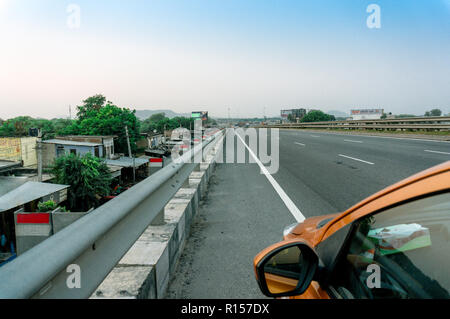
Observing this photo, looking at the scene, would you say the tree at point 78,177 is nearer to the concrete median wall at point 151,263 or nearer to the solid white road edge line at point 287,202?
the solid white road edge line at point 287,202

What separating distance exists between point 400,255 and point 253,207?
4239 millimetres

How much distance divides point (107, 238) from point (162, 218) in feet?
5.17

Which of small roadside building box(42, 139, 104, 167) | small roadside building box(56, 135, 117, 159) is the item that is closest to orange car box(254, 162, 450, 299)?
small roadside building box(42, 139, 104, 167)

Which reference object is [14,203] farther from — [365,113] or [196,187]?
[365,113]

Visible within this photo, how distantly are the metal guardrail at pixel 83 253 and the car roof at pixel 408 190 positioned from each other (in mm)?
1259

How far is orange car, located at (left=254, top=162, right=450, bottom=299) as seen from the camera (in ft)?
3.42

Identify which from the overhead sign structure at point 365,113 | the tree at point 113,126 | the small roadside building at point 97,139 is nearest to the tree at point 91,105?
the tree at point 113,126

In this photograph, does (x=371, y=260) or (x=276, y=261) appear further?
(x=276, y=261)

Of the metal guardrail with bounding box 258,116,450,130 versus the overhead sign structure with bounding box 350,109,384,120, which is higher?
the overhead sign structure with bounding box 350,109,384,120

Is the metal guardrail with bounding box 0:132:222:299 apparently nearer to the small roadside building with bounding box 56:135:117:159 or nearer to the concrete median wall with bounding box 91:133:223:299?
the concrete median wall with bounding box 91:133:223:299

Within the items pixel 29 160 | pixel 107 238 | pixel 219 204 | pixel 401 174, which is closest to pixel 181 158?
pixel 219 204

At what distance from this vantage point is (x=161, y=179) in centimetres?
318

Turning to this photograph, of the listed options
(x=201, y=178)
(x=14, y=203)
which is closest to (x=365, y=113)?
(x=14, y=203)
